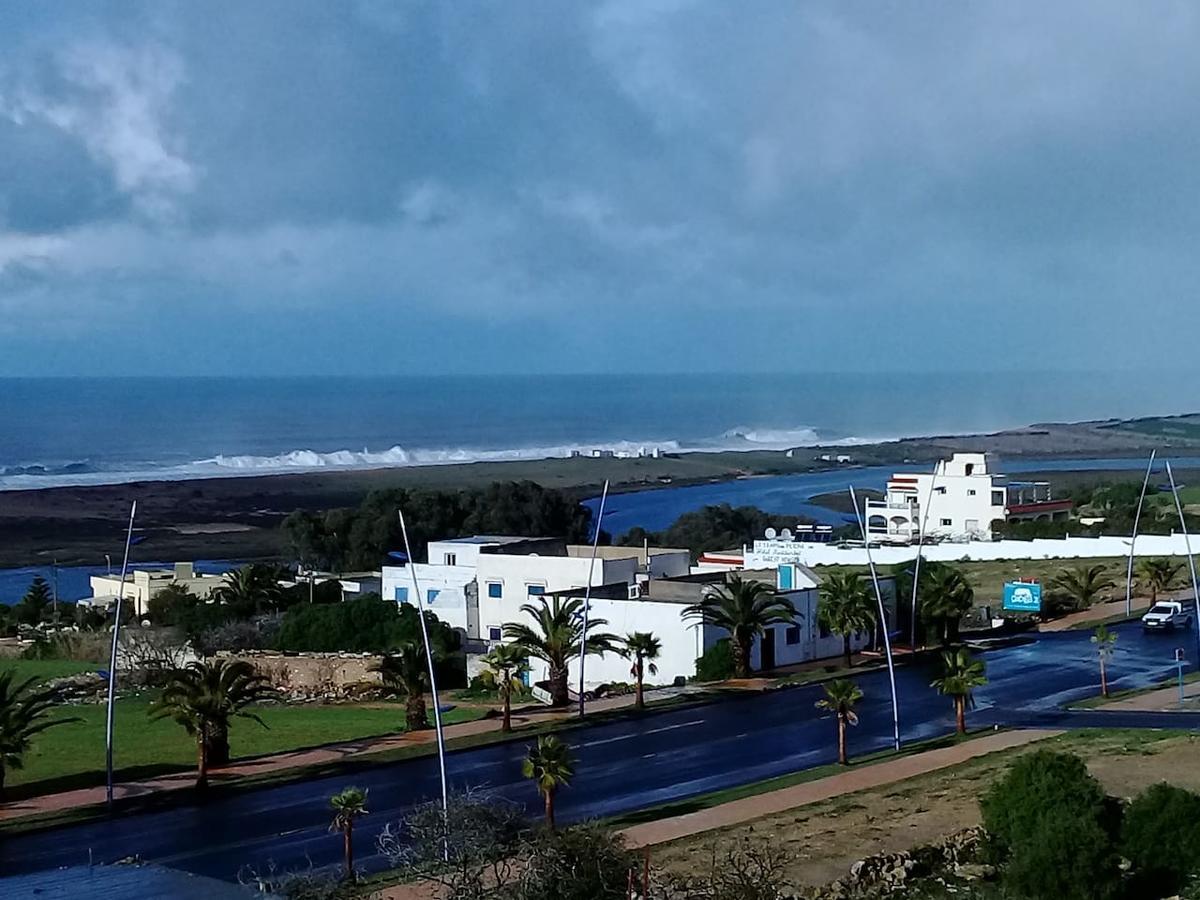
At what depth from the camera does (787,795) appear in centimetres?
2758

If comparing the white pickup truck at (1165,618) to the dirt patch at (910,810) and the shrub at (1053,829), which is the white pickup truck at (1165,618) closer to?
the dirt patch at (910,810)

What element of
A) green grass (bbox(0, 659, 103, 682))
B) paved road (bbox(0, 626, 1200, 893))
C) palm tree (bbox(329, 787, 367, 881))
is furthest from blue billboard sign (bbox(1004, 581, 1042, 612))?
palm tree (bbox(329, 787, 367, 881))

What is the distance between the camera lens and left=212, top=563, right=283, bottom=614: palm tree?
55375 millimetres

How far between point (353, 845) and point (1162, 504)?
236ft

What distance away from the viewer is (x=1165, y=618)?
49.4 m

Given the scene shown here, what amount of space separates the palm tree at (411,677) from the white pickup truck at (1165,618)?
24.0m

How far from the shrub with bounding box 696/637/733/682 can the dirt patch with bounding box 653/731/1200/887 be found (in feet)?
42.9

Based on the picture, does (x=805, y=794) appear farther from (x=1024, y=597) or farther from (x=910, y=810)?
(x=1024, y=597)

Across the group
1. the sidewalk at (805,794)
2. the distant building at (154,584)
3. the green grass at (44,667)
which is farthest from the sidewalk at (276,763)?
the distant building at (154,584)

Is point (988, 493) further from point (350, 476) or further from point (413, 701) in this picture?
point (350, 476)

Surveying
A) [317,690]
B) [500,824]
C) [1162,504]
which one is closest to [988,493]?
[1162,504]

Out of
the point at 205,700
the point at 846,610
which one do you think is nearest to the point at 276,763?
the point at 205,700

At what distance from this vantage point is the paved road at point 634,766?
2536 cm

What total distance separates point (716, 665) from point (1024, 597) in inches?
608
